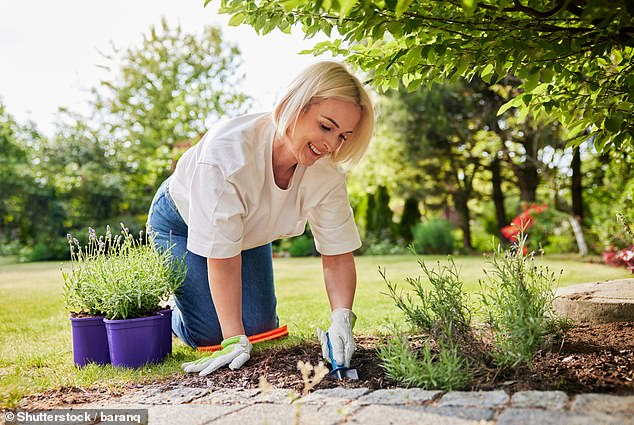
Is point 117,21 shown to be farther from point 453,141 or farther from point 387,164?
point 453,141

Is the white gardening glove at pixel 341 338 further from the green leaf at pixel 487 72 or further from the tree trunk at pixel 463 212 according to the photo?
the tree trunk at pixel 463 212

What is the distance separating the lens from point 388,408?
1.67 metres

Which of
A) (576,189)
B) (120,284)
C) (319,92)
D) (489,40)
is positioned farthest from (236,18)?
(576,189)

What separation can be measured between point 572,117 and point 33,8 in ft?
40.8

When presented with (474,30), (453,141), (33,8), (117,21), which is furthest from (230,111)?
(474,30)

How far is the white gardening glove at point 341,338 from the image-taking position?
230cm

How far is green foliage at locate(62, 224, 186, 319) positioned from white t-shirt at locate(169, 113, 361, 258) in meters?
0.30

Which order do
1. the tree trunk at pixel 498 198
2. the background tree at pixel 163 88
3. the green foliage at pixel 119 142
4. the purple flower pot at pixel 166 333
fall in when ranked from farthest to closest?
the background tree at pixel 163 88 → the green foliage at pixel 119 142 → the tree trunk at pixel 498 198 → the purple flower pot at pixel 166 333

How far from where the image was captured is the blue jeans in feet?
10.3

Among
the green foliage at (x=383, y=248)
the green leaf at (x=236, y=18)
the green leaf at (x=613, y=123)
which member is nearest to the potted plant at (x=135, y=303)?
the green leaf at (x=236, y=18)

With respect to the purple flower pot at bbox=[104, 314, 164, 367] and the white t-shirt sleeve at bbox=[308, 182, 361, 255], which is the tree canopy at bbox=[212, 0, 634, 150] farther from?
the purple flower pot at bbox=[104, 314, 164, 367]

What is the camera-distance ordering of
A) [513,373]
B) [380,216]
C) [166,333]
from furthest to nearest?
[380,216] → [166,333] → [513,373]

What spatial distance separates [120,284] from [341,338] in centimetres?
101

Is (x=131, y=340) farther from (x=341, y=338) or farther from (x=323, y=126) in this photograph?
(x=323, y=126)
